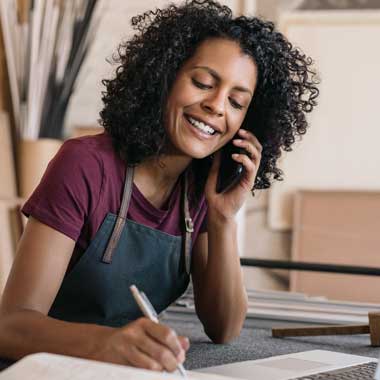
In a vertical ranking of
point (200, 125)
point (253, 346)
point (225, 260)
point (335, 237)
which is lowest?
point (335, 237)

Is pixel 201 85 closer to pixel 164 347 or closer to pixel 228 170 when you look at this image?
pixel 228 170

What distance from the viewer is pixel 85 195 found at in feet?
4.54

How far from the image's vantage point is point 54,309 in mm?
1500

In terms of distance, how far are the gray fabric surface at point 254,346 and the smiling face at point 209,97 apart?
37 cm

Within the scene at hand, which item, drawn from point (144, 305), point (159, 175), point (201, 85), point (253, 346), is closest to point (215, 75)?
point (201, 85)

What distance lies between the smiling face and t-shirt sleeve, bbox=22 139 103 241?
0.64 ft

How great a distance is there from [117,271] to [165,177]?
0.23m

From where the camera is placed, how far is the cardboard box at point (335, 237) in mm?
3406

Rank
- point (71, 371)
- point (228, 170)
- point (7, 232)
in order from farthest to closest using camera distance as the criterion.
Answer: point (7, 232), point (228, 170), point (71, 371)

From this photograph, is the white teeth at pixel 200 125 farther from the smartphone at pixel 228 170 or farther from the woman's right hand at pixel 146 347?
the woman's right hand at pixel 146 347

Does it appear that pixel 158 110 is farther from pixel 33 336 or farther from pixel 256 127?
pixel 33 336

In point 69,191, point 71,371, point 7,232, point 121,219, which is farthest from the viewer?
point 7,232

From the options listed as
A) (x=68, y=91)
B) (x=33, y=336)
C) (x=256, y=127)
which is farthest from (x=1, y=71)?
(x=33, y=336)

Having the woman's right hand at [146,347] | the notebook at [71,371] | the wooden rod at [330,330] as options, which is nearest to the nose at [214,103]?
the wooden rod at [330,330]
